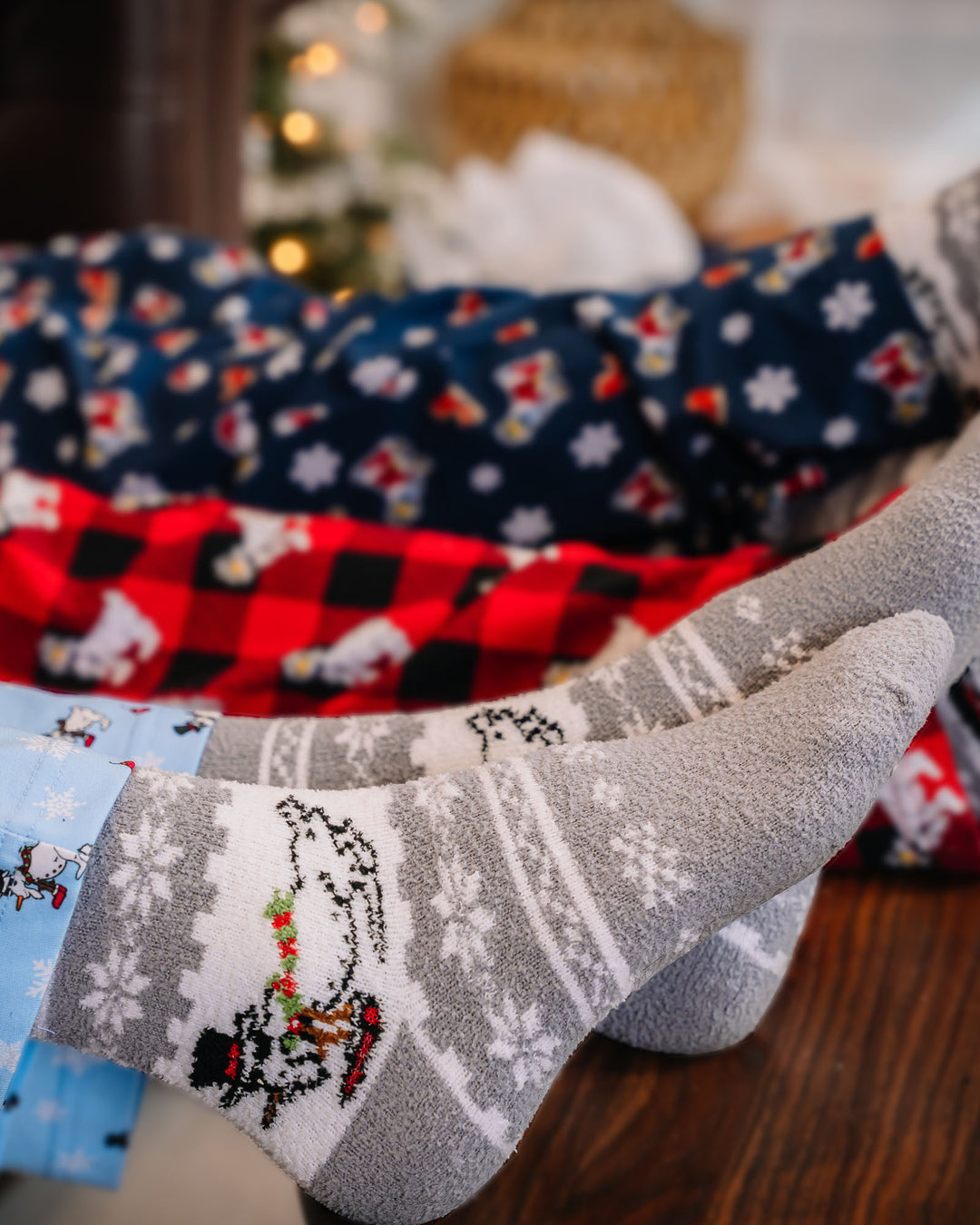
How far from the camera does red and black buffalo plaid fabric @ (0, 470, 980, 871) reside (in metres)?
0.61

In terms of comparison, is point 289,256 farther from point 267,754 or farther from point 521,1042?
point 521,1042

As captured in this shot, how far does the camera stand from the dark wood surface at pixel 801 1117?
1.43 feet

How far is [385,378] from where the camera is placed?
734mm

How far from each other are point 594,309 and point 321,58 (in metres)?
1.23

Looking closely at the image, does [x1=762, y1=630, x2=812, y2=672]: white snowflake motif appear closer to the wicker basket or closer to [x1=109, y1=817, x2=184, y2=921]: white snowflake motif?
[x1=109, y1=817, x2=184, y2=921]: white snowflake motif

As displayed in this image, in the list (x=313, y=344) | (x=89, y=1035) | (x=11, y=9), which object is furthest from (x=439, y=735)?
(x=11, y=9)

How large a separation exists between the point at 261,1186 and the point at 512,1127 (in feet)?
0.54

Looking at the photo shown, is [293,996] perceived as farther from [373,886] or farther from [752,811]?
[752,811]

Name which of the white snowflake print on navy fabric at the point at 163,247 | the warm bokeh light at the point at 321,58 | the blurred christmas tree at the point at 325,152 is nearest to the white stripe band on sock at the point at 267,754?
the white snowflake print on navy fabric at the point at 163,247

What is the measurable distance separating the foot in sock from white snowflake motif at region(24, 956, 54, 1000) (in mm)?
117

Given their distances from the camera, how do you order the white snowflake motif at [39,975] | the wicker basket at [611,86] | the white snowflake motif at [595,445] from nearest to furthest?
the white snowflake motif at [39,975] < the white snowflake motif at [595,445] < the wicker basket at [611,86]

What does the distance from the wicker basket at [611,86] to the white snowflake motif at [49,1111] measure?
6.19 feet

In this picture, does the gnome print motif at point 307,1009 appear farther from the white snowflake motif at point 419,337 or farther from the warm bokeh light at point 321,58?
the warm bokeh light at point 321,58

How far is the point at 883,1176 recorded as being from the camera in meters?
0.44
